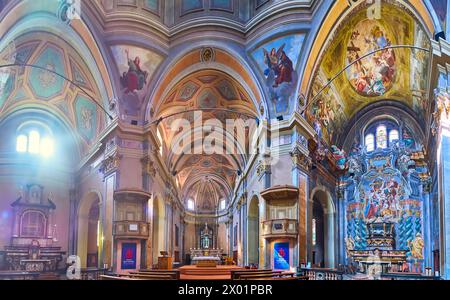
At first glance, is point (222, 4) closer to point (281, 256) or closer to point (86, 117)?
point (86, 117)

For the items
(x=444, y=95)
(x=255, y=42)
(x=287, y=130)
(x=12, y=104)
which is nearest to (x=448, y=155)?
(x=444, y=95)

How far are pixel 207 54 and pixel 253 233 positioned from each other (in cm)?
864

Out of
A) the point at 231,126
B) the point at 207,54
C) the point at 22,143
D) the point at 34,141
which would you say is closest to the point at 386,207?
the point at 231,126

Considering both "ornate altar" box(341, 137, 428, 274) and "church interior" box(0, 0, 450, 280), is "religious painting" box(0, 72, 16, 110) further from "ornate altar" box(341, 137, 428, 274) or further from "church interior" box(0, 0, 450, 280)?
"ornate altar" box(341, 137, 428, 274)

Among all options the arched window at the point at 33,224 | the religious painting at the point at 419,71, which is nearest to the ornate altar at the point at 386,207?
the religious painting at the point at 419,71

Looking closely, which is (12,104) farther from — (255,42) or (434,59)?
(434,59)

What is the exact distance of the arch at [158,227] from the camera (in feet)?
67.0

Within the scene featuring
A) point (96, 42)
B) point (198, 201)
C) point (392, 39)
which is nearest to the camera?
point (96, 42)

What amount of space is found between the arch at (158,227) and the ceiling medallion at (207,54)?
690 cm

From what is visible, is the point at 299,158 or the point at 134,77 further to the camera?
the point at 134,77

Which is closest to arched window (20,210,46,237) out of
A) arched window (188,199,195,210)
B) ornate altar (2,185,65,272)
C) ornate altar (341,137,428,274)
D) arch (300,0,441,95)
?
ornate altar (2,185,65,272)

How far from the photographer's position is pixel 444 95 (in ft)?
29.4

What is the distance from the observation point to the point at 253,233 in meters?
20.4
